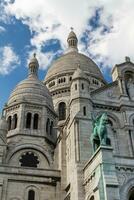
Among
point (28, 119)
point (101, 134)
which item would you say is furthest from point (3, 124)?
point (101, 134)

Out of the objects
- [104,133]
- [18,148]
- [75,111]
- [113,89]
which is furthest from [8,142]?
[104,133]

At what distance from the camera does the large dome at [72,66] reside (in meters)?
52.8

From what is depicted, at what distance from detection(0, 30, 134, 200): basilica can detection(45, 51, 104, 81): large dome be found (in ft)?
30.1

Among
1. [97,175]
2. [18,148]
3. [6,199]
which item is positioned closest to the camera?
[97,175]

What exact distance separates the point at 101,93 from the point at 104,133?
9.58m

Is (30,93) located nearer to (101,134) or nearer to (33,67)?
(33,67)

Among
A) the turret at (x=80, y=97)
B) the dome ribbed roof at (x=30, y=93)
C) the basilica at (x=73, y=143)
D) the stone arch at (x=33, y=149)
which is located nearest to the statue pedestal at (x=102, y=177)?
the basilica at (x=73, y=143)

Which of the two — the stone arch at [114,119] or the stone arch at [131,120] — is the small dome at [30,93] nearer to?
the stone arch at [114,119]

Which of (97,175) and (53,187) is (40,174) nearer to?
(53,187)

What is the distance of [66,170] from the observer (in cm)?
2975

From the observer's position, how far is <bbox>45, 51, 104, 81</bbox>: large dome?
173 feet

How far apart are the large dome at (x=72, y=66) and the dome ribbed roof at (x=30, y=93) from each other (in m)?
9.77

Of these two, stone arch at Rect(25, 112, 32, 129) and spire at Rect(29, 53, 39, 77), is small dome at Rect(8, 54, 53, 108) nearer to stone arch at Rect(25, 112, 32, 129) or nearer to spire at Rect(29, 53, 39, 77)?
stone arch at Rect(25, 112, 32, 129)

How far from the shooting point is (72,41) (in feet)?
211
